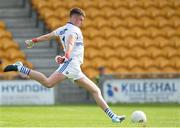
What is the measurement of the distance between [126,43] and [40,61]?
12.3 ft

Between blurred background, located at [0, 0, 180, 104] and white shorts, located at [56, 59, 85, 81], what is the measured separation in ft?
33.8

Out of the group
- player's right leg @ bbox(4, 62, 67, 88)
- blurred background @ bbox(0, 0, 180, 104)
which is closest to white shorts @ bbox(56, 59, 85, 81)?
player's right leg @ bbox(4, 62, 67, 88)

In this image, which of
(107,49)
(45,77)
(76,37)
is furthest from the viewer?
(107,49)

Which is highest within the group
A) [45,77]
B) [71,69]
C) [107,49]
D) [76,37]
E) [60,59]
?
[107,49]

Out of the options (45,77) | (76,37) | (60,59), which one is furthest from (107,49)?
(60,59)

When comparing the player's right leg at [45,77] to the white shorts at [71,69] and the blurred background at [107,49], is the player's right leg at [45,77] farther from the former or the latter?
the blurred background at [107,49]

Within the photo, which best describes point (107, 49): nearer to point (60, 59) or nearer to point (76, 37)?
point (76, 37)

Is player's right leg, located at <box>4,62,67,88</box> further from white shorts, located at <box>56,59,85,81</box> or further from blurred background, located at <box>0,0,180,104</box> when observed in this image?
blurred background, located at <box>0,0,180,104</box>

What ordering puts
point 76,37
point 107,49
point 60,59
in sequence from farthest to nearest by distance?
point 107,49 < point 76,37 < point 60,59

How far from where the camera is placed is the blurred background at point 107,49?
22781 millimetres

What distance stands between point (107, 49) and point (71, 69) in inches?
549

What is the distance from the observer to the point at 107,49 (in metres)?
25.9

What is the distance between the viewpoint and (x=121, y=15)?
27.8 meters

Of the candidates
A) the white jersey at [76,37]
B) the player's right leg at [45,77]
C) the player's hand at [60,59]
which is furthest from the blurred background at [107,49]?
the player's hand at [60,59]
